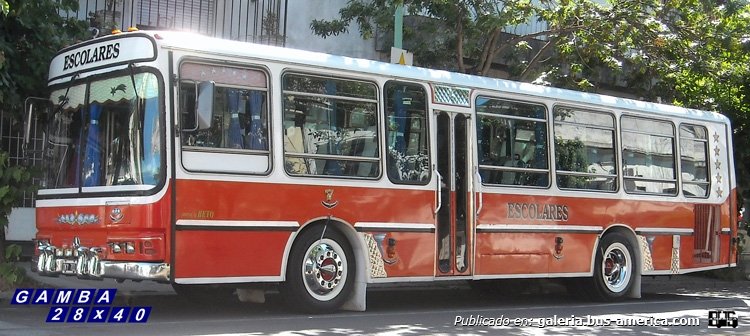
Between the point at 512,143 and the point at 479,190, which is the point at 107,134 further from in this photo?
the point at 512,143

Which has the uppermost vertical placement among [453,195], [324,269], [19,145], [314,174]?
[19,145]

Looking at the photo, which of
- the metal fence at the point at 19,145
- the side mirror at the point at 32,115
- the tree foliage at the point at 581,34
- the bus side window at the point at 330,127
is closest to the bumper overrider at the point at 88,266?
the metal fence at the point at 19,145

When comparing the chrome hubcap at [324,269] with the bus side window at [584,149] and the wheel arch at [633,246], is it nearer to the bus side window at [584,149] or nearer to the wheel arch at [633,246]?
the bus side window at [584,149]

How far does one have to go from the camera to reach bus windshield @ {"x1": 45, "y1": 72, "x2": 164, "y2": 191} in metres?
9.02

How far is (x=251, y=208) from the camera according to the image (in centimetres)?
943

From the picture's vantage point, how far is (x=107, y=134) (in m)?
9.57

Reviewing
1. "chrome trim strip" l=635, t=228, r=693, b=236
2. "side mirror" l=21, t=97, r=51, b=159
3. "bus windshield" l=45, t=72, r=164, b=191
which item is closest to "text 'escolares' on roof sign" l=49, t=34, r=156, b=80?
"bus windshield" l=45, t=72, r=164, b=191

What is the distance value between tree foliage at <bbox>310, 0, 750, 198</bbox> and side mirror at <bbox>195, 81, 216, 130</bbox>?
578cm

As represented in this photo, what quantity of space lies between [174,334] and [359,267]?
8.24 ft

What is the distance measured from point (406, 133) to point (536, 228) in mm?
2393

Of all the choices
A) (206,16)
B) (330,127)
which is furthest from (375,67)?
Result: (206,16)

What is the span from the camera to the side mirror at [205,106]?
8.91 m

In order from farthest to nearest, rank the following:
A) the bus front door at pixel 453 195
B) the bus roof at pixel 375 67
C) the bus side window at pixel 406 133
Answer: the bus front door at pixel 453 195 → the bus side window at pixel 406 133 → the bus roof at pixel 375 67

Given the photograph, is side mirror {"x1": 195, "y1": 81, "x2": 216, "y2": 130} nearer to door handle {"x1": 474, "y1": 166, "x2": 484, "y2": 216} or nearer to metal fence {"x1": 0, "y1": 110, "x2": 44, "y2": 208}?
metal fence {"x1": 0, "y1": 110, "x2": 44, "y2": 208}
